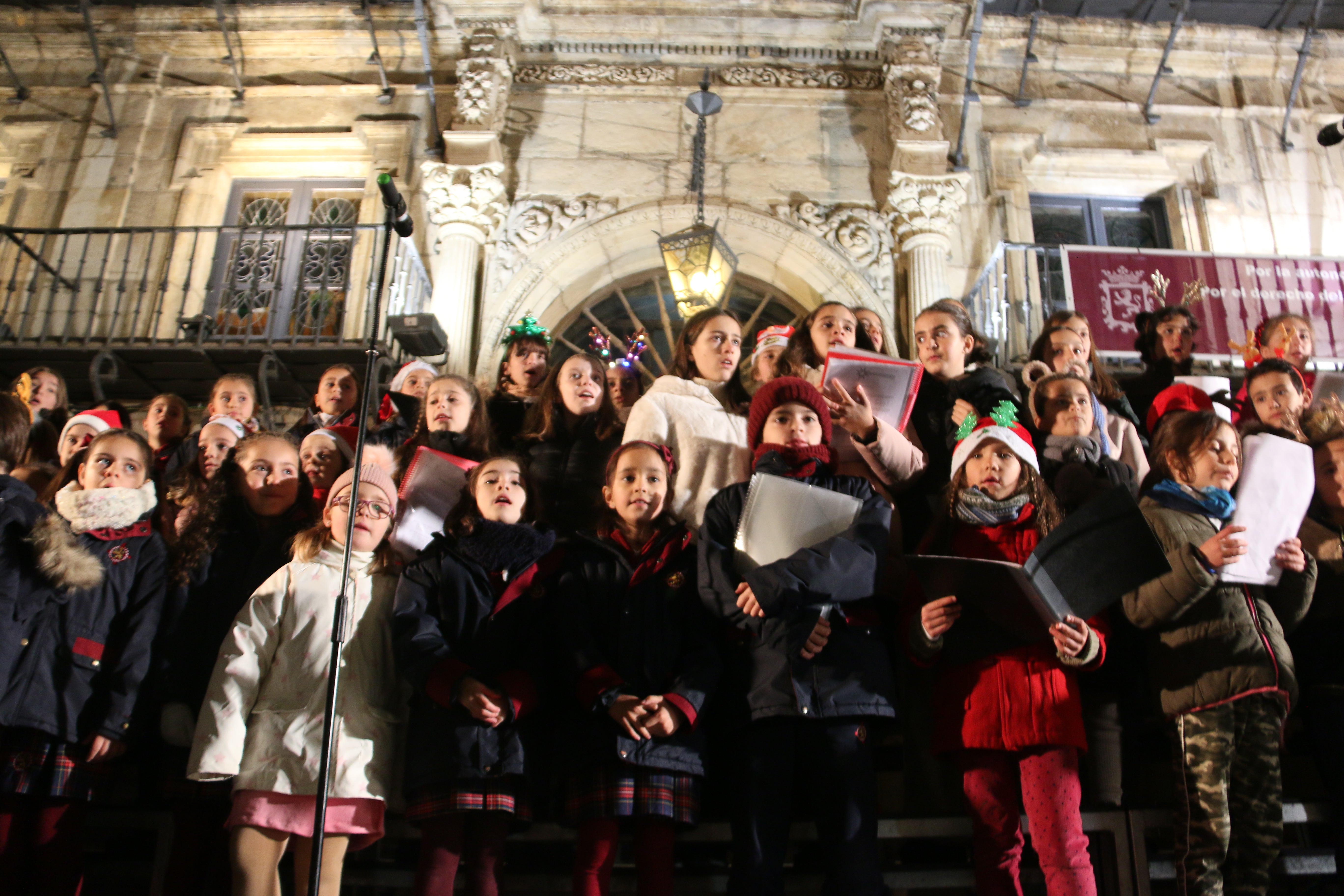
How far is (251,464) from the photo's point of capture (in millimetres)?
3770

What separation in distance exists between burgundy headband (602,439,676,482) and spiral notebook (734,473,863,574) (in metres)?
0.57

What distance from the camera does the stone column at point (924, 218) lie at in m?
7.62

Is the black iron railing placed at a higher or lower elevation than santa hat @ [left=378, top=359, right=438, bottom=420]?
higher

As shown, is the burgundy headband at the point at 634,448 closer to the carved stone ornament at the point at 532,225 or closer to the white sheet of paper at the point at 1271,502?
the white sheet of paper at the point at 1271,502

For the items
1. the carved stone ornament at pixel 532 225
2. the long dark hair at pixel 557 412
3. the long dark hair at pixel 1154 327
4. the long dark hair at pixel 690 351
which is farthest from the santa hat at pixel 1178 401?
the carved stone ornament at pixel 532 225

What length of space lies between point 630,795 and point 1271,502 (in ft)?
7.22

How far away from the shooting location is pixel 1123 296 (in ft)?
24.5

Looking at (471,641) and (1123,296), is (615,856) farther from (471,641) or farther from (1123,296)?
(1123,296)

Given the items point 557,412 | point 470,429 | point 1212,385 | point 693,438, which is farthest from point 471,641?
point 1212,385

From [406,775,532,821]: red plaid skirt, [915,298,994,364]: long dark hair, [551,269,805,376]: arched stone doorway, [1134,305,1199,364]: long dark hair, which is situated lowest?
[406,775,532,821]: red plaid skirt

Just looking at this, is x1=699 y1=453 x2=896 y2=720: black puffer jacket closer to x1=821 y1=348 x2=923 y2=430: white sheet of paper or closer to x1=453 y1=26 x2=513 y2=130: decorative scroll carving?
x1=821 y1=348 x2=923 y2=430: white sheet of paper

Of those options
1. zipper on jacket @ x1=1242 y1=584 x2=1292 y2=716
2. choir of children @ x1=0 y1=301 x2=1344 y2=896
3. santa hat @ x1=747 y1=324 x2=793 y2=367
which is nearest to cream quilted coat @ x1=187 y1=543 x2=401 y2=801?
choir of children @ x1=0 y1=301 x2=1344 y2=896

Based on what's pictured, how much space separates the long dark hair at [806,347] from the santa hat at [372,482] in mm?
1754

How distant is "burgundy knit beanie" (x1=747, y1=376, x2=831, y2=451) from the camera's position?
333 centimetres
